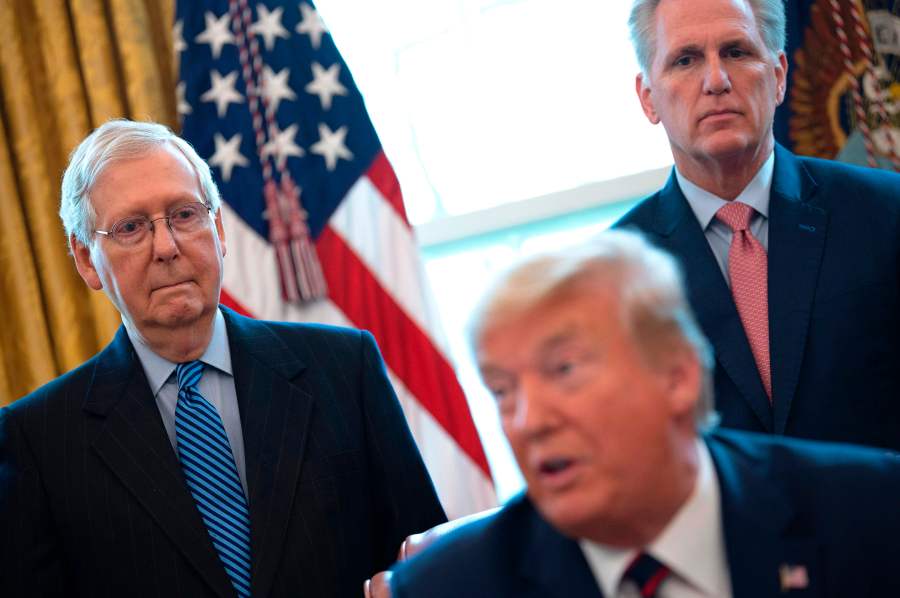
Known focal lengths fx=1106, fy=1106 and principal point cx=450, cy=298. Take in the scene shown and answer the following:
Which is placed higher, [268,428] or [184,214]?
[184,214]

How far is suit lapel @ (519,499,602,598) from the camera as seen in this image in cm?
155

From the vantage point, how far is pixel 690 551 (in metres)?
1.52

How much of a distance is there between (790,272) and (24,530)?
1.71 metres

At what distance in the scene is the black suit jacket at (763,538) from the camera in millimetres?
1505

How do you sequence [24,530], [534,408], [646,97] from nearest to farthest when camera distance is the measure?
[534,408] → [24,530] → [646,97]

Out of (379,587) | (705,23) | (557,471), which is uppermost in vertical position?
(705,23)

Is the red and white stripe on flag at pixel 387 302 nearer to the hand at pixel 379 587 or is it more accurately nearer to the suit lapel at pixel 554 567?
the hand at pixel 379 587

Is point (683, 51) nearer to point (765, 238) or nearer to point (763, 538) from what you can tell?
point (765, 238)

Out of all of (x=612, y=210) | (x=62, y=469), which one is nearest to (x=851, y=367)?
(x=62, y=469)

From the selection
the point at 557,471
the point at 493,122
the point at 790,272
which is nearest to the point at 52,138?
the point at 493,122

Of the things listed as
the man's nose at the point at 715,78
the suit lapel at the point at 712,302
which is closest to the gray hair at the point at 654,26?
the man's nose at the point at 715,78

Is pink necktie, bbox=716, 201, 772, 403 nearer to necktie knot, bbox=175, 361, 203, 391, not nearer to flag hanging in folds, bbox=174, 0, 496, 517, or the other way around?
necktie knot, bbox=175, 361, 203, 391

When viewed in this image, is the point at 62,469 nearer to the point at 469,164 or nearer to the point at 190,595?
the point at 190,595

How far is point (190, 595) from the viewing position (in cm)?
230
